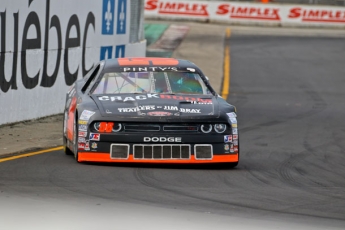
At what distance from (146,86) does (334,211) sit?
13.6ft

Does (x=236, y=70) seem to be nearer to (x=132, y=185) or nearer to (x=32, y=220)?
(x=132, y=185)

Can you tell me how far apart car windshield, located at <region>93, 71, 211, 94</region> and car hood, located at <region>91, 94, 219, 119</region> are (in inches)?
9.4

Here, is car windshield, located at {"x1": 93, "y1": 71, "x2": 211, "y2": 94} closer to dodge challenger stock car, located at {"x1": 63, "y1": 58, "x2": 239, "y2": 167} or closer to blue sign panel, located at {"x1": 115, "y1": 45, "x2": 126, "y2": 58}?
dodge challenger stock car, located at {"x1": 63, "y1": 58, "x2": 239, "y2": 167}

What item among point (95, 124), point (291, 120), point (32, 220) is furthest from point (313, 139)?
point (32, 220)

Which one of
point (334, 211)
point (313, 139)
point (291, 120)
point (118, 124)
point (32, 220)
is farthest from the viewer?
point (291, 120)

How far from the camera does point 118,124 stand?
11.4 meters

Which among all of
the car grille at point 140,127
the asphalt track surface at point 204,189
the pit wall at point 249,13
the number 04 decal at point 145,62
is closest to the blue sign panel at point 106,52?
the asphalt track surface at point 204,189

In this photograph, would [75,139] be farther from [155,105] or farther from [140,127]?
[155,105]

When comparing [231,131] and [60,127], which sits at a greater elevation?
[231,131]

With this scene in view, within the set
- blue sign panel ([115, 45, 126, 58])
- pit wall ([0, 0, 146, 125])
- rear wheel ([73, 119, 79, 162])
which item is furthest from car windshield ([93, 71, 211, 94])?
blue sign panel ([115, 45, 126, 58])

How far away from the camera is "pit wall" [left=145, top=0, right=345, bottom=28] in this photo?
171 ft

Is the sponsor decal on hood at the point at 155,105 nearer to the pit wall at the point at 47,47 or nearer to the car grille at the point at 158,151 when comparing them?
the car grille at the point at 158,151

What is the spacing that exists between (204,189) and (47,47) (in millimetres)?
8138

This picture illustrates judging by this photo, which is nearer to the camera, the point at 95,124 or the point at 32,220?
the point at 32,220
